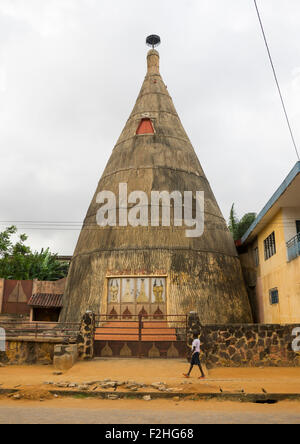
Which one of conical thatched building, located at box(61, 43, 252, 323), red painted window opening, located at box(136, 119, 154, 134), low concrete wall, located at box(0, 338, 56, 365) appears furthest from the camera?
red painted window opening, located at box(136, 119, 154, 134)

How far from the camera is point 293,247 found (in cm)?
1580

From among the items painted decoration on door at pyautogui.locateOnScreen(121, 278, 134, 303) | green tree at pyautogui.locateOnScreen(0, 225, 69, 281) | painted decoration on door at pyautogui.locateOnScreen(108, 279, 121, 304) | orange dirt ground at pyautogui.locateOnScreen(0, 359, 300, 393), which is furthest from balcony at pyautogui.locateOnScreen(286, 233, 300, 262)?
green tree at pyautogui.locateOnScreen(0, 225, 69, 281)

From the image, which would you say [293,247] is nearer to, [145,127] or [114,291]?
[114,291]

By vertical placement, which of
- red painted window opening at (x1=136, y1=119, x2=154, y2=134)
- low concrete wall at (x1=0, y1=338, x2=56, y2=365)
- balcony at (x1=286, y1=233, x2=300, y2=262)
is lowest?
low concrete wall at (x1=0, y1=338, x2=56, y2=365)

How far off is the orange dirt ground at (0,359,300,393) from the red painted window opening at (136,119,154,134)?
619 inches

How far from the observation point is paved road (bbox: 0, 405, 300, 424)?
6.32 m

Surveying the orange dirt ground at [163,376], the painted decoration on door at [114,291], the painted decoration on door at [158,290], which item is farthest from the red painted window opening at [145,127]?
the orange dirt ground at [163,376]

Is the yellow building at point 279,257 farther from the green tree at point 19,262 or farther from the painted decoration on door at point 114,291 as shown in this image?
the green tree at point 19,262

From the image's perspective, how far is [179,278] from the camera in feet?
59.5

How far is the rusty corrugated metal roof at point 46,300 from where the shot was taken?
21484 mm

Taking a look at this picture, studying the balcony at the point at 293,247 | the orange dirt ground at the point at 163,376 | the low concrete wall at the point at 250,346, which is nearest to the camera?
the orange dirt ground at the point at 163,376

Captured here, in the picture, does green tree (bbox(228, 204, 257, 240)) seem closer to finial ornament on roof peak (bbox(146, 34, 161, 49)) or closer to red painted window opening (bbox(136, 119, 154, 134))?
red painted window opening (bbox(136, 119, 154, 134))

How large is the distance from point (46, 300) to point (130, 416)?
16.4 meters

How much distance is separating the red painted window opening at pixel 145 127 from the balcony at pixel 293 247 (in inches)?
479
